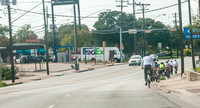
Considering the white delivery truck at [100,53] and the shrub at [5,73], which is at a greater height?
the white delivery truck at [100,53]

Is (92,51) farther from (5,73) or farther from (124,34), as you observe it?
(5,73)

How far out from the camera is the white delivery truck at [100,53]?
70438 millimetres

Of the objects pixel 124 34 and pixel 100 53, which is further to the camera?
pixel 124 34

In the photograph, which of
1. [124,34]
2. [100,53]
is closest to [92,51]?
[100,53]

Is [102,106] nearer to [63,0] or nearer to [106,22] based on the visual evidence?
[63,0]

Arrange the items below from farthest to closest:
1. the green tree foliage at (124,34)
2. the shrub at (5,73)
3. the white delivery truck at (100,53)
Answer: the green tree foliage at (124,34) < the white delivery truck at (100,53) < the shrub at (5,73)

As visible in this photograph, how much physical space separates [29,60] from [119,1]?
23.6m

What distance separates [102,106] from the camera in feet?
38.7

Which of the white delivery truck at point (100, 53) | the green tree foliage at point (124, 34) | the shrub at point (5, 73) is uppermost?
the green tree foliage at point (124, 34)

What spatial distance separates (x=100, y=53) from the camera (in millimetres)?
70750

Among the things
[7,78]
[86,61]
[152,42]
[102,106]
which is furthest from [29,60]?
[102,106]

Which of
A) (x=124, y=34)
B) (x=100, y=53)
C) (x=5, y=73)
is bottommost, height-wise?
(x=5, y=73)

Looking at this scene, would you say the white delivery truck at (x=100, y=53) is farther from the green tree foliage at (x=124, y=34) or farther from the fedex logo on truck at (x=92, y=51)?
the green tree foliage at (x=124, y=34)

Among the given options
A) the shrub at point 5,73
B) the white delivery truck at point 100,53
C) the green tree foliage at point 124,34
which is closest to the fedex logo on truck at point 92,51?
the white delivery truck at point 100,53
